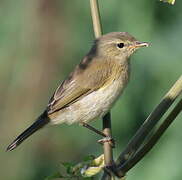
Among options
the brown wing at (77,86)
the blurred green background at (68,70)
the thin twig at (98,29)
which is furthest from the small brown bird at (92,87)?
the thin twig at (98,29)

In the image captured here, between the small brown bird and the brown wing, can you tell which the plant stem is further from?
the brown wing

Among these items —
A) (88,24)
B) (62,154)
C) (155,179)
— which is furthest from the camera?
(62,154)

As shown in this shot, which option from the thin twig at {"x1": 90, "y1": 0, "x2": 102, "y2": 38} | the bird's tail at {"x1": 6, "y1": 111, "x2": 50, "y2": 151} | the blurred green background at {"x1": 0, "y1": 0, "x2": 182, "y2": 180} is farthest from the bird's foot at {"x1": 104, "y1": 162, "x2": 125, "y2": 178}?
the blurred green background at {"x1": 0, "y1": 0, "x2": 182, "y2": 180}

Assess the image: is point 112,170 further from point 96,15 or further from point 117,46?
point 117,46

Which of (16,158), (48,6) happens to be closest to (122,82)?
(48,6)

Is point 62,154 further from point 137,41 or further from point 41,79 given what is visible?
point 137,41

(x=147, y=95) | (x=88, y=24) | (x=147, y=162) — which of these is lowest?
(x=147, y=162)

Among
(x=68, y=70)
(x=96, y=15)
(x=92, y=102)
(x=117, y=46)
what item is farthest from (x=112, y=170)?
(x=68, y=70)
